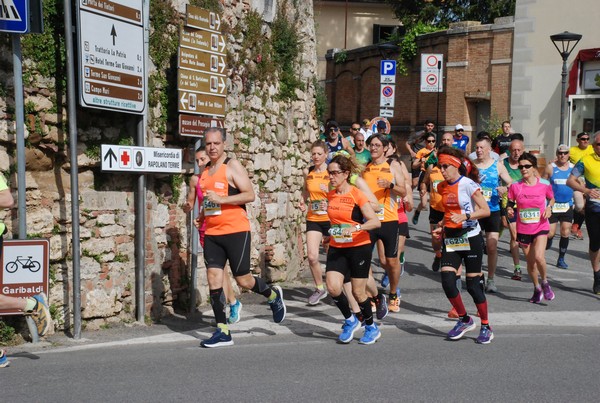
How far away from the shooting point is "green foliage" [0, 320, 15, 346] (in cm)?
797

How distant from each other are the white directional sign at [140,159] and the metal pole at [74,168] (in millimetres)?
460

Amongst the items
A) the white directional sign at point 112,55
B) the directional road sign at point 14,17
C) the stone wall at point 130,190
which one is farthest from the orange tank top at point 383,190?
the directional road sign at point 14,17

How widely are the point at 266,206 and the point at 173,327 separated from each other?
3.28 metres

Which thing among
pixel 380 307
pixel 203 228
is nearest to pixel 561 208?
pixel 380 307

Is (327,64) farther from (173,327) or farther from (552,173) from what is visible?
(173,327)

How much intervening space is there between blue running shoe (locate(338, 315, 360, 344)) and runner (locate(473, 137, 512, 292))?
3740 millimetres

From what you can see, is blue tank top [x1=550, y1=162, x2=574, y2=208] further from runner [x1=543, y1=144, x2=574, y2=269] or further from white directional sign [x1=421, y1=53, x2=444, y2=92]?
white directional sign [x1=421, y1=53, x2=444, y2=92]

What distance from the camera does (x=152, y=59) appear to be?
9680 mm

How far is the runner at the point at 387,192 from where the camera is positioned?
1027cm

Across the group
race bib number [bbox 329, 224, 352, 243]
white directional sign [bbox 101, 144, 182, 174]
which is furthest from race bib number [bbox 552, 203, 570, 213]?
white directional sign [bbox 101, 144, 182, 174]

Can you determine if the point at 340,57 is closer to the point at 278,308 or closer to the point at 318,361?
the point at 278,308

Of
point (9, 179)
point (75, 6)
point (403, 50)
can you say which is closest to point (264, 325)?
point (9, 179)

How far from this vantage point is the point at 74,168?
27.0ft

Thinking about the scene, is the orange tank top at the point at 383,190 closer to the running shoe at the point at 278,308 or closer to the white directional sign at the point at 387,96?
the running shoe at the point at 278,308
